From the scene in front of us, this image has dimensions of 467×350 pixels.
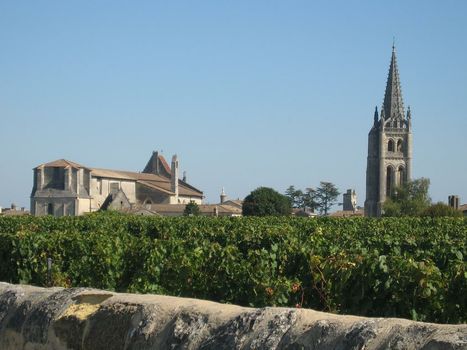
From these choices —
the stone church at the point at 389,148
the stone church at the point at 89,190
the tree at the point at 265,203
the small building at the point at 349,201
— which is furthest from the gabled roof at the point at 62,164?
the small building at the point at 349,201

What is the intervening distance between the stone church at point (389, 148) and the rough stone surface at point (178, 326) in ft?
372

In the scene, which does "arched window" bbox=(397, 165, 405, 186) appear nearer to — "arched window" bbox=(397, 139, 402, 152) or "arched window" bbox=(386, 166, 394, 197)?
"arched window" bbox=(386, 166, 394, 197)

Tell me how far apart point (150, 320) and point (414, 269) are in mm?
3515

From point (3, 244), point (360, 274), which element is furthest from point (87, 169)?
point (360, 274)

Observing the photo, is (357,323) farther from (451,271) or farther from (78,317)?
(451,271)

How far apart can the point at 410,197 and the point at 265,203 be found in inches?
871

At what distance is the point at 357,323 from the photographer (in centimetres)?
351

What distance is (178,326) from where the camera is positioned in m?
4.16

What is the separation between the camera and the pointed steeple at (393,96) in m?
123

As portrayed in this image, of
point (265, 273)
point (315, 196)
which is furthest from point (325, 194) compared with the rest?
point (265, 273)

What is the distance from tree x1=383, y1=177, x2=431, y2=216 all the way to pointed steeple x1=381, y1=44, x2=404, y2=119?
16362 mm

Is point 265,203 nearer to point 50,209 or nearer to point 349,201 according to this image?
point 50,209

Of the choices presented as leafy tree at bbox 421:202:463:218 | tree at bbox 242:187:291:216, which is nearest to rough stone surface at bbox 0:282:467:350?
leafy tree at bbox 421:202:463:218

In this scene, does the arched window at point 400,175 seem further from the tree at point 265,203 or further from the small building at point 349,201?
the small building at point 349,201
